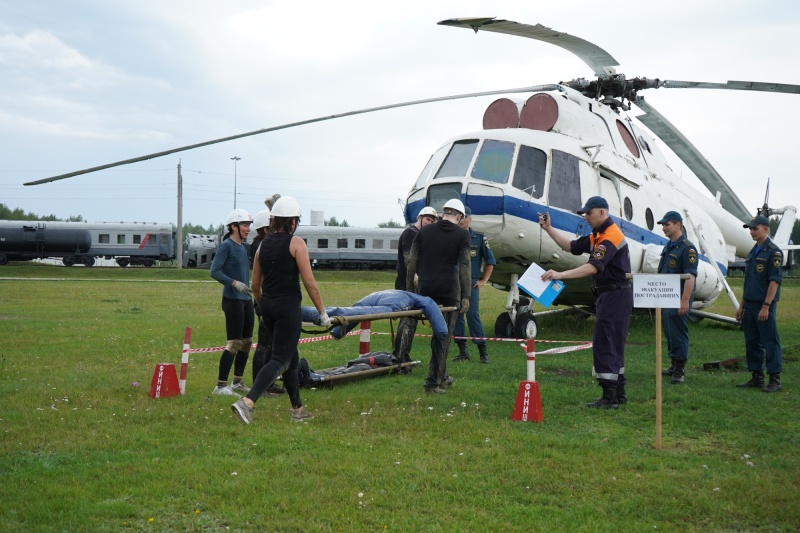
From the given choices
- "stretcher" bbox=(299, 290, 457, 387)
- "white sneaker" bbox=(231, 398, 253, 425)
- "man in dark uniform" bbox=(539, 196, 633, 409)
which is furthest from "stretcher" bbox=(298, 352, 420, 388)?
"man in dark uniform" bbox=(539, 196, 633, 409)

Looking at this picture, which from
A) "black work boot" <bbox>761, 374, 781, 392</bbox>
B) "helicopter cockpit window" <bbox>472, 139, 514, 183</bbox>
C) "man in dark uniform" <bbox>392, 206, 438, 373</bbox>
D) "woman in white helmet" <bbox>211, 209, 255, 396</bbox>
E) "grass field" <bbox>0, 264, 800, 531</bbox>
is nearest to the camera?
"grass field" <bbox>0, 264, 800, 531</bbox>

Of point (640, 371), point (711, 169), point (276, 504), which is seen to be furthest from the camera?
point (711, 169)

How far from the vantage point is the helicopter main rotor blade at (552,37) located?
10391 mm

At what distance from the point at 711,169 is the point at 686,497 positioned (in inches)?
550

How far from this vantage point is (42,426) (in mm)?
6512

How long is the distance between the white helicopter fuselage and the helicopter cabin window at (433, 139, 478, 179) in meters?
0.02

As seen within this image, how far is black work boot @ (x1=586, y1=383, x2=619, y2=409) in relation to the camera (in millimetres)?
7816

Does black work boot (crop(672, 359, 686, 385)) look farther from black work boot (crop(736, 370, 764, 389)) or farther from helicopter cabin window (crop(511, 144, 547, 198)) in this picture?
helicopter cabin window (crop(511, 144, 547, 198))

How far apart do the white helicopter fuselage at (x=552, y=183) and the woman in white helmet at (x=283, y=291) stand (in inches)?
222

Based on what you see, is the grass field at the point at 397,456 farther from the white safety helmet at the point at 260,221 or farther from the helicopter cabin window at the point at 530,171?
the helicopter cabin window at the point at 530,171

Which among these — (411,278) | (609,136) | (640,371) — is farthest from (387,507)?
(609,136)

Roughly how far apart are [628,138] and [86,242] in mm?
46015

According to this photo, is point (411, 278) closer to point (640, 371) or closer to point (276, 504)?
point (640, 371)

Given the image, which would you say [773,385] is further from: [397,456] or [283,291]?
[283,291]
